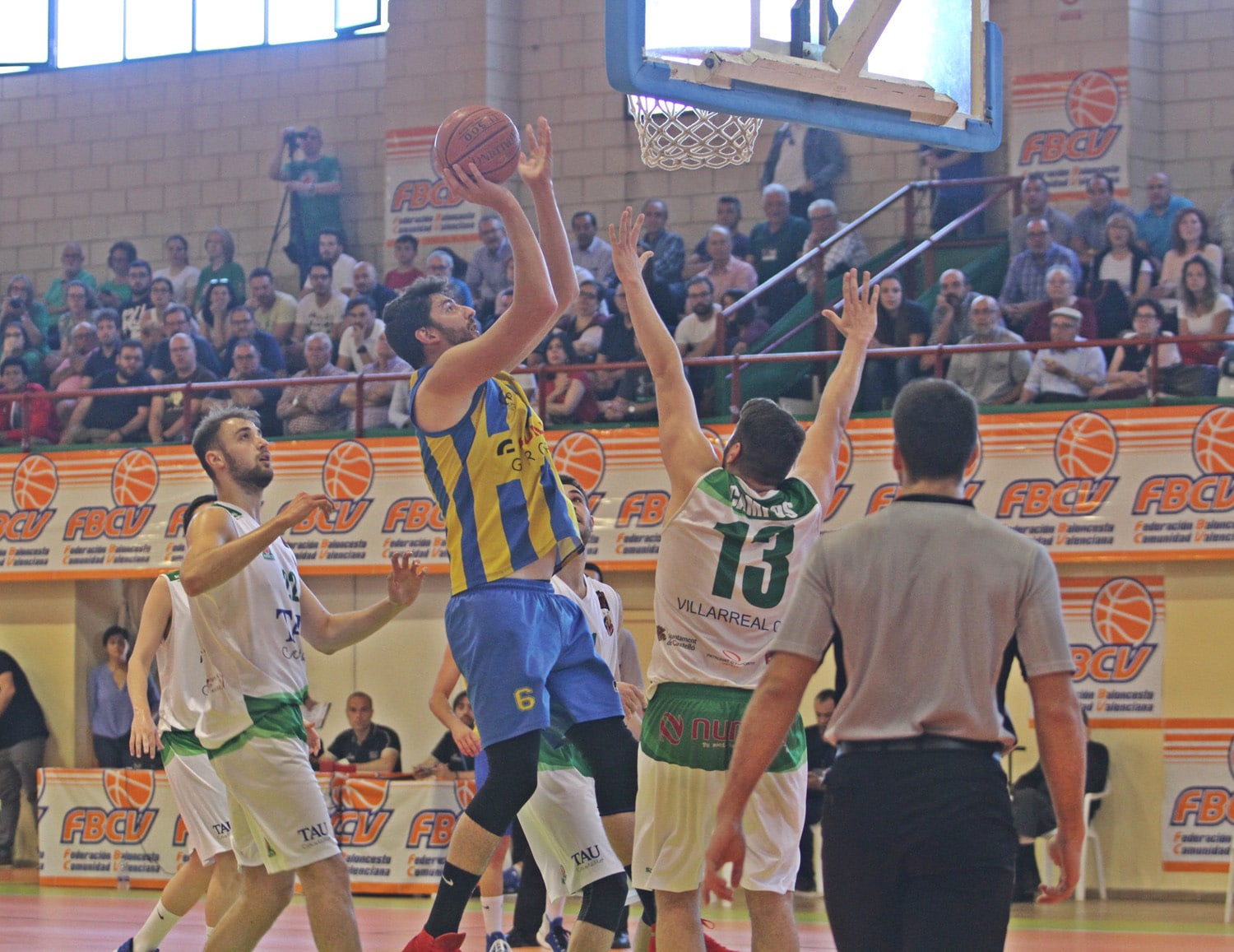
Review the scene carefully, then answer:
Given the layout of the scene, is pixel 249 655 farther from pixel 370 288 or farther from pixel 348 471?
pixel 370 288

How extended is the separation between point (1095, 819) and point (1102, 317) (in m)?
3.63

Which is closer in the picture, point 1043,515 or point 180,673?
point 180,673

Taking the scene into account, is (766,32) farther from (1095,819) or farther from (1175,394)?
(1095,819)

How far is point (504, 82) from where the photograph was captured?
1750cm

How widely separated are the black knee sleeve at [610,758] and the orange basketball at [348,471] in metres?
8.35

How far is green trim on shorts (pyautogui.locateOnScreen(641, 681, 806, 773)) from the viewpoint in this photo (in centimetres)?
512

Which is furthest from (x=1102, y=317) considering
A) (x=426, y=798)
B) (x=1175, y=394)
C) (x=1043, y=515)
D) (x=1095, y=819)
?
(x=426, y=798)

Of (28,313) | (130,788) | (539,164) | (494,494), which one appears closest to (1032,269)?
(130,788)

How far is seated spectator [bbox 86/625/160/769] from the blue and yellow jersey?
30.9ft

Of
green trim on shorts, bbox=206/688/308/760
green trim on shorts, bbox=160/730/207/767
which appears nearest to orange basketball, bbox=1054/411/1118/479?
green trim on shorts, bbox=160/730/207/767

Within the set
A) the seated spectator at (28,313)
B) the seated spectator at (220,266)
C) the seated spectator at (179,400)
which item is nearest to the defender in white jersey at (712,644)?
the seated spectator at (179,400)

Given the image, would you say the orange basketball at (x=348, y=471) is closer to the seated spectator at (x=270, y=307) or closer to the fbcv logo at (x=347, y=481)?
the fbcv logo at (x=347, y=481)

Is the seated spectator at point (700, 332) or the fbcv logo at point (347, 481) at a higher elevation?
the seated spectator at point (700, 332)

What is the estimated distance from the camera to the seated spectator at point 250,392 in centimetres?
1448
